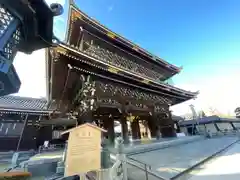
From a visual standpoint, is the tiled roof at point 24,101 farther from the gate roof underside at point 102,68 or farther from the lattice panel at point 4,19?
the lattice panel at point 4,19

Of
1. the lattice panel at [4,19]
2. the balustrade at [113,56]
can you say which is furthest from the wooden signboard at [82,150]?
the balustrade at [113,56]

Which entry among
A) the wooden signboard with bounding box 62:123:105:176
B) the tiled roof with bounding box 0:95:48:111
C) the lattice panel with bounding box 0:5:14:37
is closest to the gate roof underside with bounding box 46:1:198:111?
the lattice panel with bounding box 0:5:14:37

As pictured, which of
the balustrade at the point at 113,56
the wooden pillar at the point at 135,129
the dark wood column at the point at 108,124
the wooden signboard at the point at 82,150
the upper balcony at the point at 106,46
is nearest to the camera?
the wooden signboard at the point at 82,150

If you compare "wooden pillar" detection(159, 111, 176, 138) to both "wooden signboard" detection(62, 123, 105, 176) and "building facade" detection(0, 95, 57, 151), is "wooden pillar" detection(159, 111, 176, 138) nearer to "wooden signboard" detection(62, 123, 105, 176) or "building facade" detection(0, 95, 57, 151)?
"wooden signboard" detection(62, 123, 105, 176)

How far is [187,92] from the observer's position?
1212cm

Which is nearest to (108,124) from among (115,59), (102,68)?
(115,59)

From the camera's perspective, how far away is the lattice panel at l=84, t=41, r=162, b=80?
865 cm

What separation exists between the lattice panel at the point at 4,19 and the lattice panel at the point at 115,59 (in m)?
4.75

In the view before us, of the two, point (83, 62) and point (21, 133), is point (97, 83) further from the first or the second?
point (21, 133)

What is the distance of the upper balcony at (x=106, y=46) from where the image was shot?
8.09 meters

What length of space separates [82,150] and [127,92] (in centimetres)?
552

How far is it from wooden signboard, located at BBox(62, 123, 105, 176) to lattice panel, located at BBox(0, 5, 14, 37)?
2.39 meters

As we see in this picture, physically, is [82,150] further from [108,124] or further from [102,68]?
[108,124]

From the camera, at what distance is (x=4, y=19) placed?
8.79 ft
